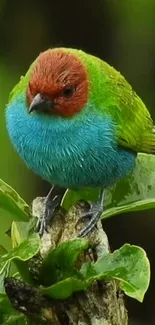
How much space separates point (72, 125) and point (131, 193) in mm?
312

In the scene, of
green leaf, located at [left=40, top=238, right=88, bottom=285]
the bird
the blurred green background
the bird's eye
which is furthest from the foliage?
the blurred green background

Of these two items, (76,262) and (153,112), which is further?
(153,112)

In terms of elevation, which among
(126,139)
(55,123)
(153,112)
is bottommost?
(153,112)

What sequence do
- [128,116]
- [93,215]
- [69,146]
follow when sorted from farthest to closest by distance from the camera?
[128,116] < [69,146] < [93,215]

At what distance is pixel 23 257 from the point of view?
2.91m

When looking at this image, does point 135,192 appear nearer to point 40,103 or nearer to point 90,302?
point 40,103

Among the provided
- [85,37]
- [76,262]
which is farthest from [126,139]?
[85,37]

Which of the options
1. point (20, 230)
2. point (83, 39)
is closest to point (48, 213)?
point (20, 230)

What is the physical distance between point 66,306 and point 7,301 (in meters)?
0.18

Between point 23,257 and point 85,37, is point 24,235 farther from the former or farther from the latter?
point 85,37

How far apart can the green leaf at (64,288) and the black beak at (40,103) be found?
25.6 inches

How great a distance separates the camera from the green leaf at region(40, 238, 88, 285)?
2998mm

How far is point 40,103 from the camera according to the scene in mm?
3355

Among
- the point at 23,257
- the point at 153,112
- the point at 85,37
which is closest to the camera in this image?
the point at 23,257
